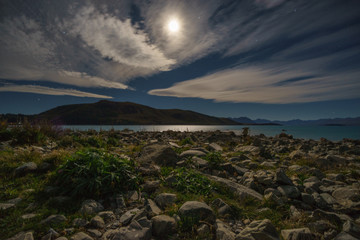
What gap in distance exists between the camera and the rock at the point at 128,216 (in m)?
2.79

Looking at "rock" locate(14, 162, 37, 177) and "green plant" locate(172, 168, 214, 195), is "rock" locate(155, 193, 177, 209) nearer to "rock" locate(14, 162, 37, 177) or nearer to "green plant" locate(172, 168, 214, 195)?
"green plant" locate(172, 168, 214, 195)

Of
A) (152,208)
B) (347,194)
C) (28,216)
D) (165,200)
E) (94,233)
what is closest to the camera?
(94,233)

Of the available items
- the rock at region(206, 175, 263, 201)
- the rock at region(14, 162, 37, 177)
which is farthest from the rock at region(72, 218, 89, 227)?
the rock at region(206, 175, 263, 201)

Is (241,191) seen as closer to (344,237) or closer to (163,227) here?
(344,237)

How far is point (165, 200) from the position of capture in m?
3.44

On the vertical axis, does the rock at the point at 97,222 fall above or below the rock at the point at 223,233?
below

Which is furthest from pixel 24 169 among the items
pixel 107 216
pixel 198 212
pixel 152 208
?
pixel 198 212

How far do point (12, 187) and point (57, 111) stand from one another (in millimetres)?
243476

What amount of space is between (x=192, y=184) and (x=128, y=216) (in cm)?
187

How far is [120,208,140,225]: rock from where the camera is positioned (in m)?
2.79

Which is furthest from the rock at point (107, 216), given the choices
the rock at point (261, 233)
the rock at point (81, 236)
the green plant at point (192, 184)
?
the rock at point (261, 233)

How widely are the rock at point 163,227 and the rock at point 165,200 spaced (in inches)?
23.8

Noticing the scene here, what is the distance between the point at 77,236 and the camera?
2.36m

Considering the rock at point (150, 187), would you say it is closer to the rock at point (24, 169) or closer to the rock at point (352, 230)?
the rock at point (24, 169)
